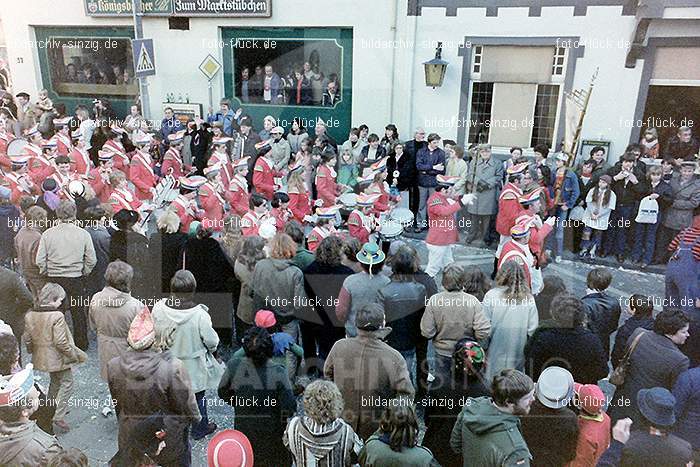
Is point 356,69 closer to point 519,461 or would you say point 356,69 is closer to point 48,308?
point 48,308

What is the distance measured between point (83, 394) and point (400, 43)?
29.4ft

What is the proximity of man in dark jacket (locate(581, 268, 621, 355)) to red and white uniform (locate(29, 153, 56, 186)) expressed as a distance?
6951mm

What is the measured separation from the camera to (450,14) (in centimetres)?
1092

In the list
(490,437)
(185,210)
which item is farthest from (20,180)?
(490,437)

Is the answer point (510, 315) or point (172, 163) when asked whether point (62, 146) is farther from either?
point (510, 315)

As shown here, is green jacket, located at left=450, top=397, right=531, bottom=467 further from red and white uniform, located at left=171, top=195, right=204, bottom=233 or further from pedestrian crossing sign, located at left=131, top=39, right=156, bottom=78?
pedestrian crossing sign, located at left=131, top=39, right=156, bottom=78

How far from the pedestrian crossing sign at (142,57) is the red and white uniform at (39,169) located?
235 centimetres

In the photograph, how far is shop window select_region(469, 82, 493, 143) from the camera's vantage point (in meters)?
11.2

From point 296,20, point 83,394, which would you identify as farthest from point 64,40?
point 83,394

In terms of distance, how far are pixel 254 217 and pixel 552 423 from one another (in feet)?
12.8

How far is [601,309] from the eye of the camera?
431 centimetres

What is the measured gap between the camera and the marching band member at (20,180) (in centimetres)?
719

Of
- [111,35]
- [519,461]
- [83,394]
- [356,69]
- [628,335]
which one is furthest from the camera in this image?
[111,35]

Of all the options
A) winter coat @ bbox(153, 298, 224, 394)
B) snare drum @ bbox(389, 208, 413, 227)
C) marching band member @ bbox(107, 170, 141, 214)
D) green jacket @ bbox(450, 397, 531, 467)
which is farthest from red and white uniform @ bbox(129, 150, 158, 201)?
green jacket @ bbox(450, 397, 531, 467)
